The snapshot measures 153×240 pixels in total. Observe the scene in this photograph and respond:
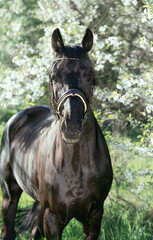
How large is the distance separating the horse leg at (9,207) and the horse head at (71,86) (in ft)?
5.58

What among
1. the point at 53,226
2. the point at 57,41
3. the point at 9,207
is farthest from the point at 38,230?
the point at 57,41

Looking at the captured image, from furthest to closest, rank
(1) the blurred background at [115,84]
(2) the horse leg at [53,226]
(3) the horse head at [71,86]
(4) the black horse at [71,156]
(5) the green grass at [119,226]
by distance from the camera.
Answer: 1. (1) the blurred background at [115,84]
2. (5) the green grass at [119,226]
3. (2) the horse leg at [53,226]
4. (4) the black horse at [71,156]
5. (3) the horse head at [71,86]

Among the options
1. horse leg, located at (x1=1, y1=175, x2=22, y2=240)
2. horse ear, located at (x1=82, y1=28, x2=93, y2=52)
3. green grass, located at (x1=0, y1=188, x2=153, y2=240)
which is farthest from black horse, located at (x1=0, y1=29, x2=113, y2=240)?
green grass, located at (x1=0, y1=188, x2=153, y2=240)

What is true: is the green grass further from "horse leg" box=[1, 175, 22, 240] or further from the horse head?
the horse head

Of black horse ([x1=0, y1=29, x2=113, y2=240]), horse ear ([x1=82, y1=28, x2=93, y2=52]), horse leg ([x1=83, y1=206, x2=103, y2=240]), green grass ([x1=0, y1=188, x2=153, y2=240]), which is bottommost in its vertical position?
green grass ([x1=0, y1=188, x2=153, y2=240])

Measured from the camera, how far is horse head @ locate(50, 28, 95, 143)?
2277mm

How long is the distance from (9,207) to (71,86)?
2.08 metres

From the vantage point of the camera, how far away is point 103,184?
280 cm

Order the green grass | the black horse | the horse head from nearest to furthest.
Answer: the horse head < the black horse < the green grass

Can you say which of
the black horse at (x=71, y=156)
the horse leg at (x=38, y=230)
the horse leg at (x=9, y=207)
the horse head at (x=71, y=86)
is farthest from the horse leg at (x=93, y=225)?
the horse leg at (x=9, y=207)

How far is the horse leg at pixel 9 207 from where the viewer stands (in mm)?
3945

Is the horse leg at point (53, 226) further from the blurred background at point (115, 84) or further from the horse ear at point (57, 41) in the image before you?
the horse ear at point (57, 41)

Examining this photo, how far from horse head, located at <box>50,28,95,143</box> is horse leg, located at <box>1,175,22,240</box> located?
170 cm

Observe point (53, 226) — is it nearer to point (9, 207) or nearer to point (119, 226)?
point (9, 207)
